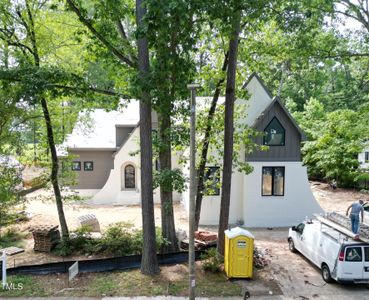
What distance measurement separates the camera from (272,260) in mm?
13516

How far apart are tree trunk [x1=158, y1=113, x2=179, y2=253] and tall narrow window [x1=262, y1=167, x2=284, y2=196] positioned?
762 centimetres

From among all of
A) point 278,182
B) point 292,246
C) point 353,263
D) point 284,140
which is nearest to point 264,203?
point 278,182

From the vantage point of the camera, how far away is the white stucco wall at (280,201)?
1906 centimetres

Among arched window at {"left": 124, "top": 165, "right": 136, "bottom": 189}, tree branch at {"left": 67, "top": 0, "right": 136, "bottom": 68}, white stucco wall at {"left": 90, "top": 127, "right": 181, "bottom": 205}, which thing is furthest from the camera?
arched window at {"left": 124, "top": 165, "right": 136, "bottom": 189}

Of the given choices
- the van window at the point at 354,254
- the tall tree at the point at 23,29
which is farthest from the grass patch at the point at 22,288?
the van window at the point at 354,254

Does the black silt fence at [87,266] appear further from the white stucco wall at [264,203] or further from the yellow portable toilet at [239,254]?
the white stucco wall at [264,203]

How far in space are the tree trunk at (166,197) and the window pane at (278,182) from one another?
26.4 ft

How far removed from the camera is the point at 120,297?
9844 millimetres

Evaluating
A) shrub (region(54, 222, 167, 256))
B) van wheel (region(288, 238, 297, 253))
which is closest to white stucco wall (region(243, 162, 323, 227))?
van wheel (region(288, 238, 297, 253))

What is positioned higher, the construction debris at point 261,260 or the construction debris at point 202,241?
the construction debris at point 202,241

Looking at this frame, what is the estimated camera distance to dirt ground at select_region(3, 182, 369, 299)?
34.6ft

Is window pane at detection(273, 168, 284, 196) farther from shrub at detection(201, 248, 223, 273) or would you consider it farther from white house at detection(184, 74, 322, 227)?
shrub at detection(201, 248, 223, 273)

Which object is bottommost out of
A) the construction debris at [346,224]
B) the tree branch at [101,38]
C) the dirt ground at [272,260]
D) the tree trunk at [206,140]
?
the dirt ground at [272,260]

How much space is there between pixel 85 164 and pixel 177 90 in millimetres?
16472
